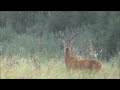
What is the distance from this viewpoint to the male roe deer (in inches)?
240

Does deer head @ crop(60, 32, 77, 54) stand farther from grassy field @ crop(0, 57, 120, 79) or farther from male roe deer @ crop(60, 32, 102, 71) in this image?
grassy field @ crop(0, 57, 120, 79)

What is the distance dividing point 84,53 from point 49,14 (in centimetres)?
91

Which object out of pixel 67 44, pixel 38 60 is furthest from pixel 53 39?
pixel 38 60

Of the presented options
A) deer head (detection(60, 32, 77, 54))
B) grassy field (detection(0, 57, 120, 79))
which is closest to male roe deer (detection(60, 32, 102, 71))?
deer head (detection(60, 32, 77, 54))

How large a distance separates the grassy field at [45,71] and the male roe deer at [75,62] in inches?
5.8

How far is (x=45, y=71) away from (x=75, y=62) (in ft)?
2.51

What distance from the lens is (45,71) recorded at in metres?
5.73

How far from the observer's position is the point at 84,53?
248 inches

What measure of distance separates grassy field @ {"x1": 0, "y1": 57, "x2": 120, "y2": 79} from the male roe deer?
5.8 inches

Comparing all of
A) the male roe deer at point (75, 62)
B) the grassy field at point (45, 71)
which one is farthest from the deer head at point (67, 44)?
the grassy field at point (45, 71)

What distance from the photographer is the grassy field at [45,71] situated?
5.53 metres

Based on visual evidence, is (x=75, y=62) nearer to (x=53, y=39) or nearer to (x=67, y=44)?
(x=67, y=44)
